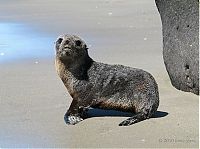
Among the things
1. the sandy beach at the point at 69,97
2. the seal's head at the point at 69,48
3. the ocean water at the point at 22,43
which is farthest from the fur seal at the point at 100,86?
the ocean water at the point at 22,43

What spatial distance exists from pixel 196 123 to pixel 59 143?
121 cm

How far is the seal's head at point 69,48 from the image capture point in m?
5.30

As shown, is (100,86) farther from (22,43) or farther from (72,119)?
A: (22,43)

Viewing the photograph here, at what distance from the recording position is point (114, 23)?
12.4m

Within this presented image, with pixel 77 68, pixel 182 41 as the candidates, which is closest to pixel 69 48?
pixel 77 68

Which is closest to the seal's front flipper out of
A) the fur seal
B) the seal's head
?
the fur seal

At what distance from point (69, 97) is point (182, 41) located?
1336 mm

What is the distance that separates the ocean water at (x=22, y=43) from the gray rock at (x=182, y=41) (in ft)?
8.79

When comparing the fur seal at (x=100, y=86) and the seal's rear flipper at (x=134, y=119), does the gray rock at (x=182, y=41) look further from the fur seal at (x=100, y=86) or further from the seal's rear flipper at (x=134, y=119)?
the seal's rear flipper at (x=134, y=119)

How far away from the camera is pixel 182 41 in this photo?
20.3ft

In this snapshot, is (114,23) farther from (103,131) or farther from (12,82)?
(103,131)

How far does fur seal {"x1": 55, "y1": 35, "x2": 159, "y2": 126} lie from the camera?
531 centimetres

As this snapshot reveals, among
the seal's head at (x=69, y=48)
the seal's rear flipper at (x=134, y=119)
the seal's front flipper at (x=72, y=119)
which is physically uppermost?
the seal's head at (x=69, y=48)

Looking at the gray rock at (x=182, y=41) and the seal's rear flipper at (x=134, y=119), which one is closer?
the seal's rear flipper at (x=134, y=119)
